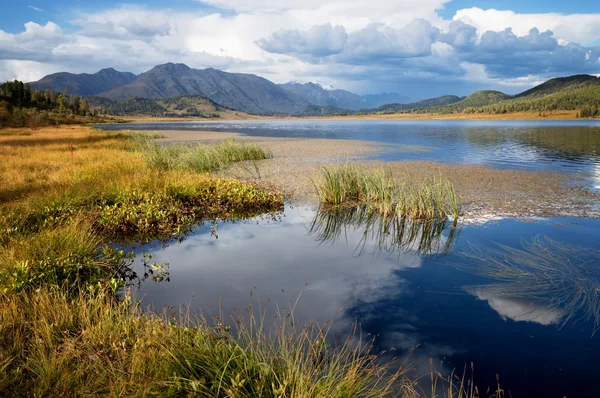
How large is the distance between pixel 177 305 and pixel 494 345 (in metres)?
5.16

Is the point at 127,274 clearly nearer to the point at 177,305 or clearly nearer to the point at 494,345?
the point at 177,305

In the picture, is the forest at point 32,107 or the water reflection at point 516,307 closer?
the water reflection at point 516,307

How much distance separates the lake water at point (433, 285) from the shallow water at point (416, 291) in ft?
0.08

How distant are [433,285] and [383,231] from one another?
3902mm

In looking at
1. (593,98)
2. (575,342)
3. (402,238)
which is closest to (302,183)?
(402,238)

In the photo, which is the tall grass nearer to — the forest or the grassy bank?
the grassy bank

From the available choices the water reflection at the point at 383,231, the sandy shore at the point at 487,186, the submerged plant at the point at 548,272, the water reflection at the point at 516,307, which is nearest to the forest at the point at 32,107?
the sandy shore at the point at 487,186

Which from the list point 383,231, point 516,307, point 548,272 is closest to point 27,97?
point 383,231

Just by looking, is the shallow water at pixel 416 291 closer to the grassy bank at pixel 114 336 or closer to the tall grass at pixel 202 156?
the grassy bank at pixel 114 336

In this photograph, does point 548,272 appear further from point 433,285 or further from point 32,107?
point 32,107

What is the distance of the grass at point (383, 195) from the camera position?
42.4 feet

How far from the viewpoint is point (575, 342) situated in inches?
231

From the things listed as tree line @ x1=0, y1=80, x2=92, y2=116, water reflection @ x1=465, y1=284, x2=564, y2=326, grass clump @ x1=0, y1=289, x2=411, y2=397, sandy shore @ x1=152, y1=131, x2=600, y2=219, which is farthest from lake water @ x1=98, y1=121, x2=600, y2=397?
tree line @ x1=0, y1=80, x2=92, y2=116

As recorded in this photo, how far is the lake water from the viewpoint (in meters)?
5.61
